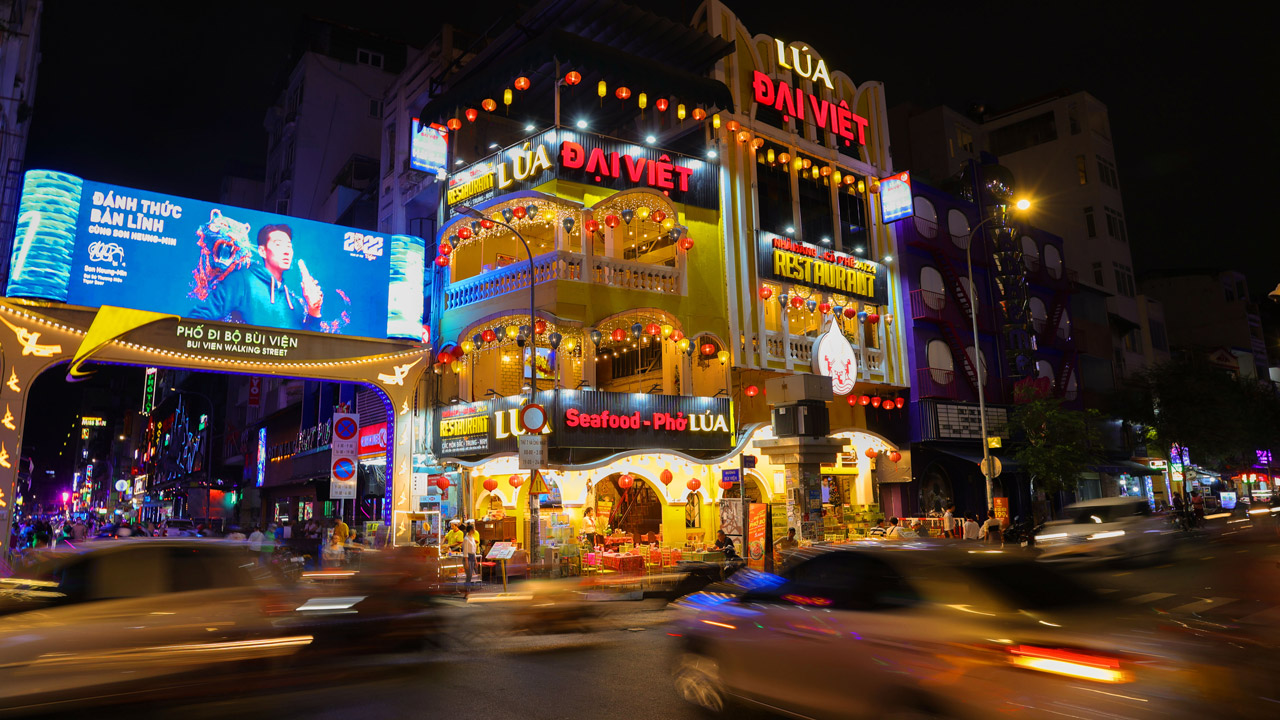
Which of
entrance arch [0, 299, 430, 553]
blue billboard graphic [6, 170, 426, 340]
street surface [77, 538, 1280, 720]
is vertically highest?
blue billboard graphic [6, 170, 426, 340]

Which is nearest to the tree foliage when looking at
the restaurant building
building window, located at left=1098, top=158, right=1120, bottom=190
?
building window, located at left=1098, top=158, right=1120, bottom=190

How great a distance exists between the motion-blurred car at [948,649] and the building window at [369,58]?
48.9 m

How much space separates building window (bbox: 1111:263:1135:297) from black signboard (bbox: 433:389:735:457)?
31999 millimetres

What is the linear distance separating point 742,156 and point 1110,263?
94.4 ft

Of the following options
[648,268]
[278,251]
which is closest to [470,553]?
[278,251]

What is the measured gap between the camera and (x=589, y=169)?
2578 centimetres

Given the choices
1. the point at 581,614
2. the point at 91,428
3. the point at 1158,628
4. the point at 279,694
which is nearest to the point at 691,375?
the point at 581,614

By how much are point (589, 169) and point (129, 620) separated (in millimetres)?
21058

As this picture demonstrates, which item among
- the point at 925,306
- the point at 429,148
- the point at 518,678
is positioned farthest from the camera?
the point at 925,306

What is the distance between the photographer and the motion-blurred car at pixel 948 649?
4812mm

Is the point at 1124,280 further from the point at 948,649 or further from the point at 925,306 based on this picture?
the point at 948,649

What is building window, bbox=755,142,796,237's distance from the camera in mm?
28828

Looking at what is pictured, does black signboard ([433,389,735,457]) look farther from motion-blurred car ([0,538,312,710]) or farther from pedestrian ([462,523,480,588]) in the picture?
motion-blurred car ([0,538,312,710])

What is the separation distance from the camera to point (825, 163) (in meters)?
30.8
